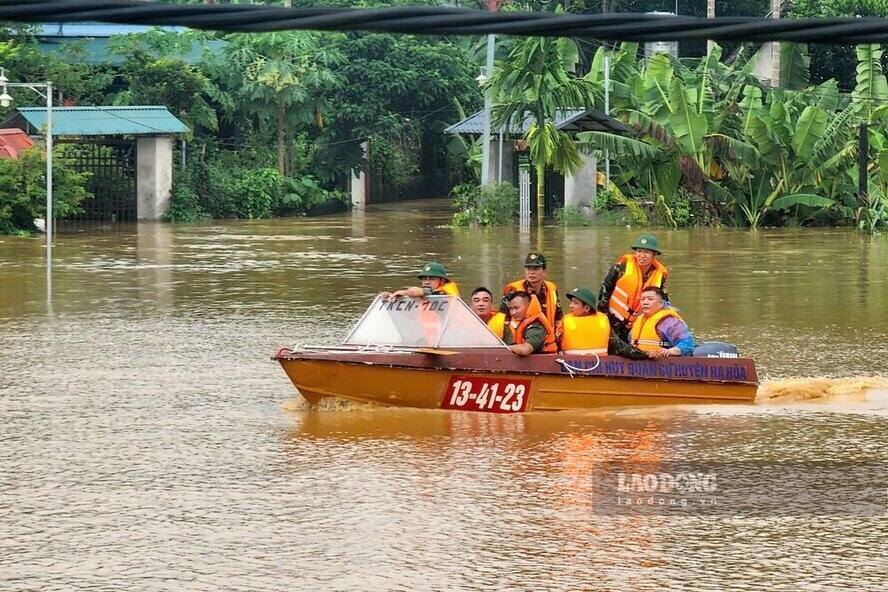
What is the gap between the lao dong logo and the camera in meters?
10.4

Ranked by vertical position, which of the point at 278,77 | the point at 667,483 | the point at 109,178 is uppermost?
the point at 278,77

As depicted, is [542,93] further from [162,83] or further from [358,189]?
[358,189]

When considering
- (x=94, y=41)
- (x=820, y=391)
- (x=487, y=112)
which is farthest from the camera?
(x=94, y=41)

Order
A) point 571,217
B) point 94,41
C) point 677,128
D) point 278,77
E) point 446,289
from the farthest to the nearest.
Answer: point 94,41
point 278,77
point 571,217
point 677,128
point 446,289

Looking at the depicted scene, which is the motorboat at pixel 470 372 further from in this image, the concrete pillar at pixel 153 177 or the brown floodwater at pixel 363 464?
the concrete pillar at pixel 153 177

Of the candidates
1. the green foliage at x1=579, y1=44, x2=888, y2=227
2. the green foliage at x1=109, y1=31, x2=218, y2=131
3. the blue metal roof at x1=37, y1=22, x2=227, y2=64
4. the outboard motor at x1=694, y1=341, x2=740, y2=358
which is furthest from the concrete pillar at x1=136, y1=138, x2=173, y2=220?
the outboard motor at x1=694, y1=341, x2=740, y2=358

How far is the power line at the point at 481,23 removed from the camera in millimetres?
3080

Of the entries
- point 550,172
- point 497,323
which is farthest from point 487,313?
point 550,172

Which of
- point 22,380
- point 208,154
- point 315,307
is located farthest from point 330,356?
point 208,154

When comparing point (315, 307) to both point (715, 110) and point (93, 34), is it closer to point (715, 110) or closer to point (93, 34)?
point (715, 110)

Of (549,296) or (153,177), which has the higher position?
(153,177)

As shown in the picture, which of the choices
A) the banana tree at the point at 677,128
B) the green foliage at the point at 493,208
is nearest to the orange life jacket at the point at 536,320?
the banana tree at the point at 677,128

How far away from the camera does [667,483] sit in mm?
10664

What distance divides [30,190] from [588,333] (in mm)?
25397
